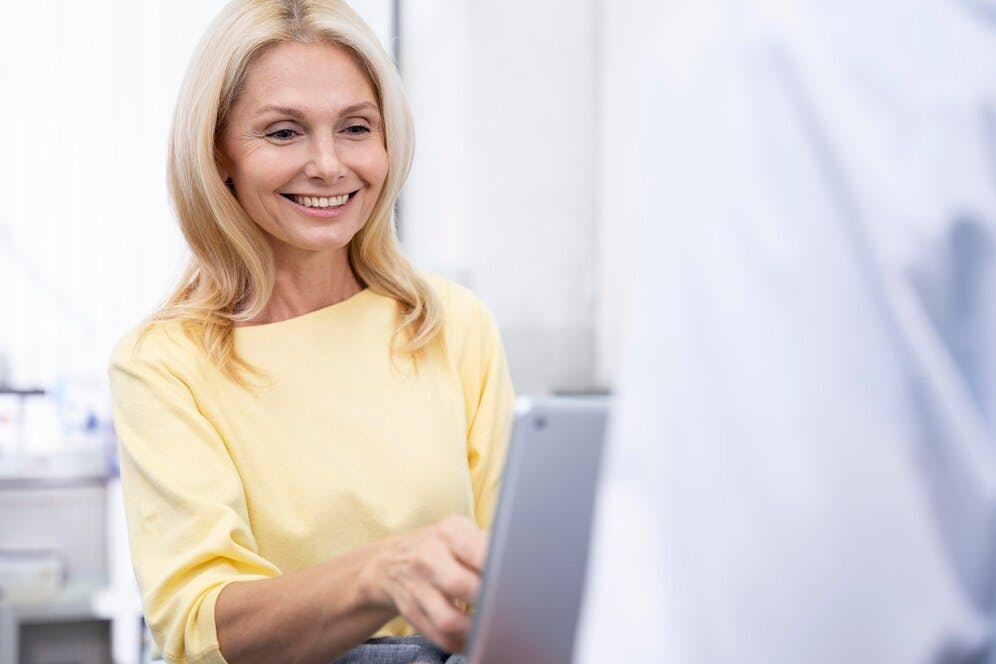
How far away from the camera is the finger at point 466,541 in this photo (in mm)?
783

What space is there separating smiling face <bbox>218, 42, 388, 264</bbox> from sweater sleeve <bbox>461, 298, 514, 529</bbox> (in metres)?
0.24

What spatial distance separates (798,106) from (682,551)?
165 mm

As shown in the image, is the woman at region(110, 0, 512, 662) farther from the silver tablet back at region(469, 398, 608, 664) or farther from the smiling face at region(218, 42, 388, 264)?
the silver tablet back at region(469, 398, 608, 664)

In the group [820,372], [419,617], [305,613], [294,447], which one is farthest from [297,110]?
[820,372]

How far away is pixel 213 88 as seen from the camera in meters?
1.33

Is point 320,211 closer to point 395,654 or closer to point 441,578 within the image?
point 395,654

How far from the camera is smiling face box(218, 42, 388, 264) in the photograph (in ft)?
4.43

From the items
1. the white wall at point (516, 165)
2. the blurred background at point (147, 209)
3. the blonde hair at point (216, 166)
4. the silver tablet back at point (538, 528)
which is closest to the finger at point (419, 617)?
the silver tablet back at point (538, 528)

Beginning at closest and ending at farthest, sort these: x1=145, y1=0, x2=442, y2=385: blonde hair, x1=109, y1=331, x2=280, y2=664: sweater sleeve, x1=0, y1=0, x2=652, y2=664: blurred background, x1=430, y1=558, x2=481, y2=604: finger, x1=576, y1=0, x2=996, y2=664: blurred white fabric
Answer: x1=576, y1=0, x2=996, y2=664: blurred white fabric, x1=430, y1=558, x2=481, y2=604: finger, x1=109, y1=331, x2=280, y2=664: sweater sleeve, x1=145, y1=0, x2=442, y2=385: blonde hair, x1=0, y1=0, x2=652, y2=664: blurred background

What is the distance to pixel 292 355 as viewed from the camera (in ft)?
4.58

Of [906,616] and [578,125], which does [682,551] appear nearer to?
[906,616]

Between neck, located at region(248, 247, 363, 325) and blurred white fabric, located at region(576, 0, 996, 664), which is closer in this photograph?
blurred white fabric, located at region(576, 0, 996, 664)

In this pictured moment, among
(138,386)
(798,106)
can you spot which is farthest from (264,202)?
(798,106)

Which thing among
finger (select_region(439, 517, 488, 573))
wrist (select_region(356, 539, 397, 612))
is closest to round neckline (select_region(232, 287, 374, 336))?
wrist (select_region(356, 539, 397, 612))
